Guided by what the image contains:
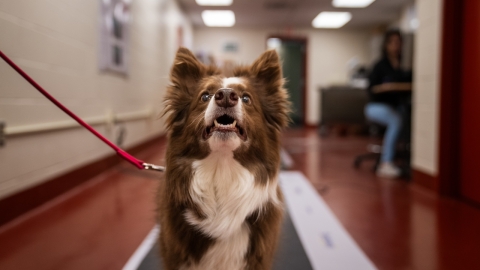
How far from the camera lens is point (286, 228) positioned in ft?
7.30

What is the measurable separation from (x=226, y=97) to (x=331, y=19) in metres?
10.1

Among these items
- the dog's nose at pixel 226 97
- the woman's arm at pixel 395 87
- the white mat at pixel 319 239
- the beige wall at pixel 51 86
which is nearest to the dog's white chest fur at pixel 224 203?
the dog's nose at pixel 226 97

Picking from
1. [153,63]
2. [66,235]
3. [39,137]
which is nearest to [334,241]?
[66,235]

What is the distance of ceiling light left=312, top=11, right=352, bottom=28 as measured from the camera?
9.73m

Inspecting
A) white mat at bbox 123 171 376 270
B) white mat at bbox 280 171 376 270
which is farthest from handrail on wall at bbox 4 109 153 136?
white mat at bbox 280 171 376 270

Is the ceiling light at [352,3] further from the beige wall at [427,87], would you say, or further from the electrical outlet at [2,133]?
the electrical outlet at [2,133]

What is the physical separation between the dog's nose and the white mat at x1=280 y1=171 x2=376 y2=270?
1.00 metres

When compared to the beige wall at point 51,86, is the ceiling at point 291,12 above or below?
above

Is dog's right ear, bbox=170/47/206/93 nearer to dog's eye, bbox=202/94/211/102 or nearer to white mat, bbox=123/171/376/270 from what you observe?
dog's eye, bbox=202/94/211/102

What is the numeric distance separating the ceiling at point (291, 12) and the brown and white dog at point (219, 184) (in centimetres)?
773

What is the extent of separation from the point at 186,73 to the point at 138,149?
389 cm

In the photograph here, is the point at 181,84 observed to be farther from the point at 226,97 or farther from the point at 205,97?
the point at 226,97

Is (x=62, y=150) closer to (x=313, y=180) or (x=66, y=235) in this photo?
(x=66, y=235)

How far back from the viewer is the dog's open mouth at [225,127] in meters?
1.25
